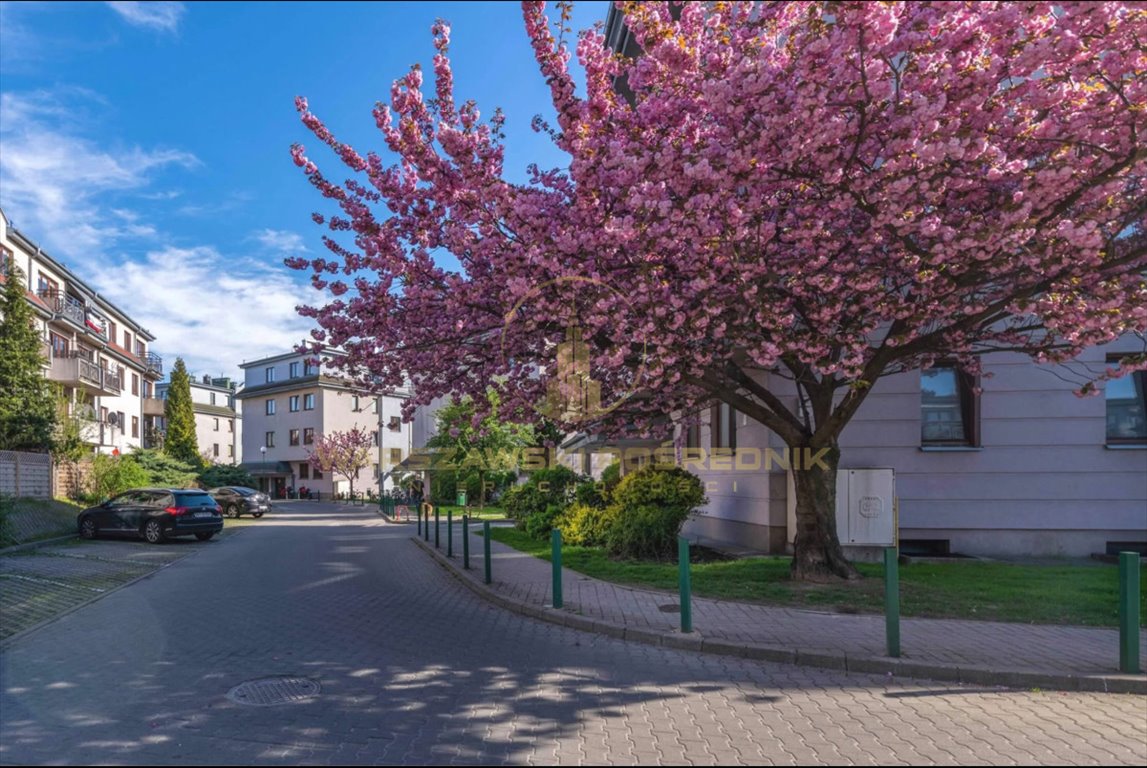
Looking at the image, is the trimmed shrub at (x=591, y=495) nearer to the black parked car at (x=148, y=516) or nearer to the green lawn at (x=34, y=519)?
the black parked car at (x=148, y=516)

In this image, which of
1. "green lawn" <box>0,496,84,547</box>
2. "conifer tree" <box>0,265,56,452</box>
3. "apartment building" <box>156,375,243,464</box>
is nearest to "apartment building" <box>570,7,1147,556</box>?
"green lawn" <box>0,496,84,547</box>

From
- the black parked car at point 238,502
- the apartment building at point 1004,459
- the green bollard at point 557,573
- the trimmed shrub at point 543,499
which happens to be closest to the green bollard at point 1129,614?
the green bollard at point 557,573

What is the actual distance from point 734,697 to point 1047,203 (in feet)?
18.1

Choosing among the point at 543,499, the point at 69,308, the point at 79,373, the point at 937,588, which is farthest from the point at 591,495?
the point at 69,308

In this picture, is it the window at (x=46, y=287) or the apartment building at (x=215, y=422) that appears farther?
the apartment building at (x=215, y=422)

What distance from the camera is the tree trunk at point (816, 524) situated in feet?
32.7

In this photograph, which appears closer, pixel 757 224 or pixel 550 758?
pixel 550 758

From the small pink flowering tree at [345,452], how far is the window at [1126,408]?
4617cm

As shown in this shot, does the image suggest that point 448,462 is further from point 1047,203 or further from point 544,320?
point 1047,203

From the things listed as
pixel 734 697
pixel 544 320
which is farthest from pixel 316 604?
pixel 734 697

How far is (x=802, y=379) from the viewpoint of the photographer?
32.9 ft

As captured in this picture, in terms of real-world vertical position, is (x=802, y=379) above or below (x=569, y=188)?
below

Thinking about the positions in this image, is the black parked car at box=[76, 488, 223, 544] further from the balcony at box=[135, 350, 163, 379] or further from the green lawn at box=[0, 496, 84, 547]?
the balcony at box=[135, 350, 163, 379]

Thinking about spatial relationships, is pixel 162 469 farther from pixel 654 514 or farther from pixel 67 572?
pixel 654 514
